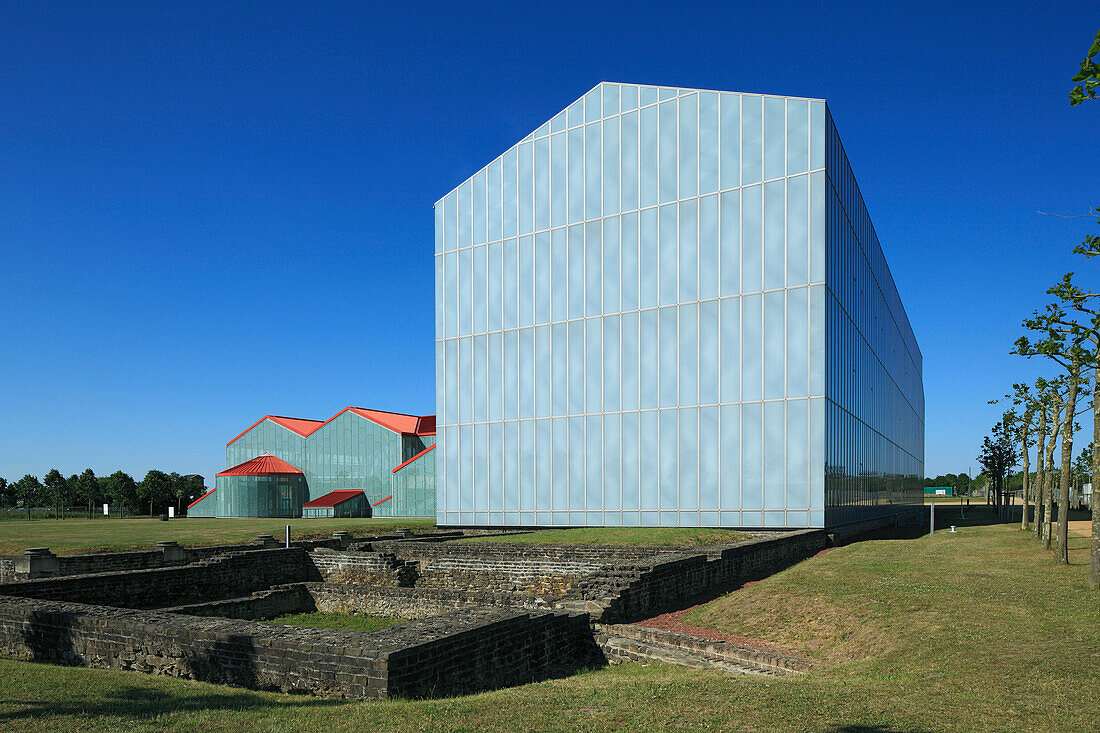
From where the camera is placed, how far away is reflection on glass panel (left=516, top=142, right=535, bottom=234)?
127 feet

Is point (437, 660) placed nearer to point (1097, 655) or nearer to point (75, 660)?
point (75, 660)

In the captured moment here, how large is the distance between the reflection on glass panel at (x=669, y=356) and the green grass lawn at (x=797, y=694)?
19.1m

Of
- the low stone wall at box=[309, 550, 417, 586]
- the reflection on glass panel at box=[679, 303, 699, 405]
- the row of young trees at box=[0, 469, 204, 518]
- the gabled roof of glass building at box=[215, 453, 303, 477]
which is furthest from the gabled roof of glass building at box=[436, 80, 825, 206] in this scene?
the row of young trees at box=[0, 469, 204, 518]

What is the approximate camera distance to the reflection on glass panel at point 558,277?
122 feet

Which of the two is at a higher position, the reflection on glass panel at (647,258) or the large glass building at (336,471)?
the reflection on glass panel at (647,258)

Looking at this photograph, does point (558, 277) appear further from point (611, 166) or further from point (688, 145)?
point (688, 145)

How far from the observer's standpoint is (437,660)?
10.4m

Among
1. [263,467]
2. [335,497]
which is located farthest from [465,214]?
[263,467]

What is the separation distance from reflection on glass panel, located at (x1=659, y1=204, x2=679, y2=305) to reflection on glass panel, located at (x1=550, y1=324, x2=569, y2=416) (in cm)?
548

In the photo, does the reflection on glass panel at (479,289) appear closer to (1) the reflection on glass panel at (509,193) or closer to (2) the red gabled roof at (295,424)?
(1) the reflection on glass panel at (509,193)

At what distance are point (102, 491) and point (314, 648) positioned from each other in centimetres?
8877

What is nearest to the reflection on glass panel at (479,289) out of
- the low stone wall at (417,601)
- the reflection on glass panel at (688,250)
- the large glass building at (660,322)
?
the large glass building at (660,322)

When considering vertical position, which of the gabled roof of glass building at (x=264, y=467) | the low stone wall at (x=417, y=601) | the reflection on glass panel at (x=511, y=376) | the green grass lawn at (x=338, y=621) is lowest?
the gabled roof of glass building at (x=264, y=467)

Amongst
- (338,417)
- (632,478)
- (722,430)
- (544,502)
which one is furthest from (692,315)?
(338,417)
